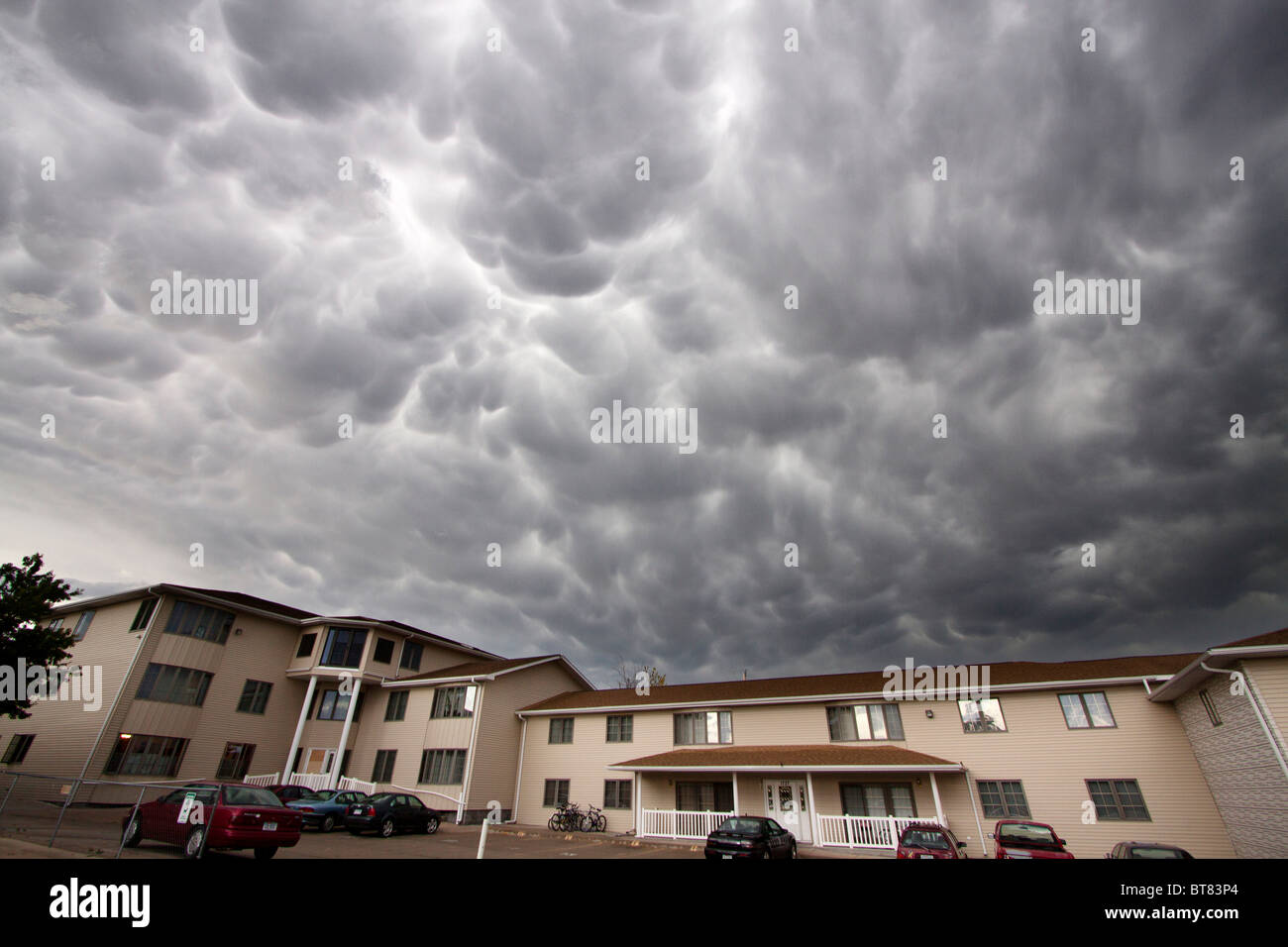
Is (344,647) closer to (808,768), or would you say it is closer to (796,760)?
(796,760)

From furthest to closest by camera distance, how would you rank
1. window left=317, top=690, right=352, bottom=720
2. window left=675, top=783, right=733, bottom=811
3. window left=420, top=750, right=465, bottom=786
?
window left=317, top=690, right=352, bottom=720
window left=420, top=750, right=465, bottom=786
window left=675, top=783, right=733, bottom=811

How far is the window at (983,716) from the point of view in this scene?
2448 centimetres

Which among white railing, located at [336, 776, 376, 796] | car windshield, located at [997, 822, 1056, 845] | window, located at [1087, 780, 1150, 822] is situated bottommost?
car windshield, located at [997, 822, 1056, 845]

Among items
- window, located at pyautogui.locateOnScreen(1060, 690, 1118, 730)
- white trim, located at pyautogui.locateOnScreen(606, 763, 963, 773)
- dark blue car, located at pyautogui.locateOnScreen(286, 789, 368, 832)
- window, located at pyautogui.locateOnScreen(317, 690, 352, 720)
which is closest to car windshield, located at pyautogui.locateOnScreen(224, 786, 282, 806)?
dark blue car, located at pyautogui.locateOnScreen(286, 789, 368, 832)

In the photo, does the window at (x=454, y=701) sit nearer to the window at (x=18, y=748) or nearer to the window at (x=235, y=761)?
the window at (x=235, y=761)

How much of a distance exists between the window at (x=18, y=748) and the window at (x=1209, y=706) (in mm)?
50111

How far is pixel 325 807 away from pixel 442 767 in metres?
8.73

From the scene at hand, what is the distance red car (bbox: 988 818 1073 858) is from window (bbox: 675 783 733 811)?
12546 mm

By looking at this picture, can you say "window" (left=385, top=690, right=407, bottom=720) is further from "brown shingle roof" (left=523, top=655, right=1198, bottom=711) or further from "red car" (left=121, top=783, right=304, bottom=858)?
"red car" (left=121, top=783, right=304, bottom=858)

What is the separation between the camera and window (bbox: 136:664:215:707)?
95.9 ft

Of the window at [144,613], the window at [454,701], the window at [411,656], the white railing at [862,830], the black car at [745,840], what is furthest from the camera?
the window at [411,656]

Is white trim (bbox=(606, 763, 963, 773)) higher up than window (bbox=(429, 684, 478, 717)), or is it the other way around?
window (bbox=(429, 684, 478, 717))

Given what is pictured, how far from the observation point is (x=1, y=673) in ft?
73.5

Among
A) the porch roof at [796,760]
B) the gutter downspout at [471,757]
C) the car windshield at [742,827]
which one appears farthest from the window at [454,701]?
the car windshield at [742,827]
